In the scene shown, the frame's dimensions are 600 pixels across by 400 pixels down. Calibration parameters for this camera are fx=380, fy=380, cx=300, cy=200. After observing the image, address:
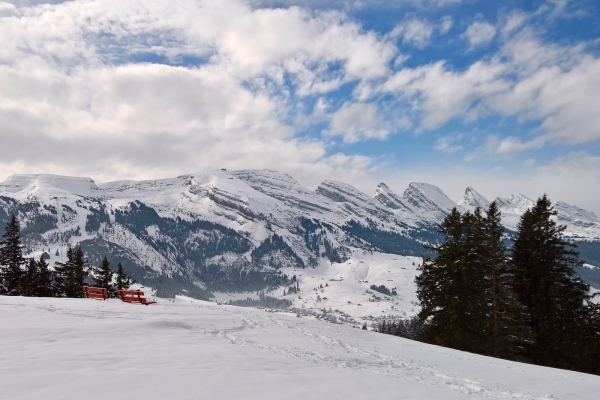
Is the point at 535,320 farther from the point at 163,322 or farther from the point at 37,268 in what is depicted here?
the point at 37,268

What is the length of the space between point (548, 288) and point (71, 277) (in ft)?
189

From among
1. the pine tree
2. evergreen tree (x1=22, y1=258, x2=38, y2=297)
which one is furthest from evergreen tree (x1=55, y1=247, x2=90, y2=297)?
the pine tree

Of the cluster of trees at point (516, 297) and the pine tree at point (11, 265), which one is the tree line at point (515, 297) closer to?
the cluster of trees at point (516, 297)

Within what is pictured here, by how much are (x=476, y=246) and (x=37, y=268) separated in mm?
59004

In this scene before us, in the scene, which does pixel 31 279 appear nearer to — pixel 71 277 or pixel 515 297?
pixel 71 277

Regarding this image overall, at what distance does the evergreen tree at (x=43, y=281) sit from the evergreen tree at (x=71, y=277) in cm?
106

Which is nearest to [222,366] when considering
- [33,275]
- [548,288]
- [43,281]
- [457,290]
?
[457,290]

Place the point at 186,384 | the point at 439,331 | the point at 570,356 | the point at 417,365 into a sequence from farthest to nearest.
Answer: the point at 439,331 → the point at 570,356 → the point at 417,365 → the point at 186,384

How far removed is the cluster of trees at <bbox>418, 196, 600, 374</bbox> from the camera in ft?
93.0

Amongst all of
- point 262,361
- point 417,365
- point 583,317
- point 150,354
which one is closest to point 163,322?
point 150,354

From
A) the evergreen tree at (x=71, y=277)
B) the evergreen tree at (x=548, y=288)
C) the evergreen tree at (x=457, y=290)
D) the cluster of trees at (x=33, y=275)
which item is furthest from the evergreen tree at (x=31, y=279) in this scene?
the evergreen tree at (x=548, y=288)

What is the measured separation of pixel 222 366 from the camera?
10.6 m

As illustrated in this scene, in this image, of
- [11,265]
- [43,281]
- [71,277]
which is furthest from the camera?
[71,277]

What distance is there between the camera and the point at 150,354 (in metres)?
11.7
